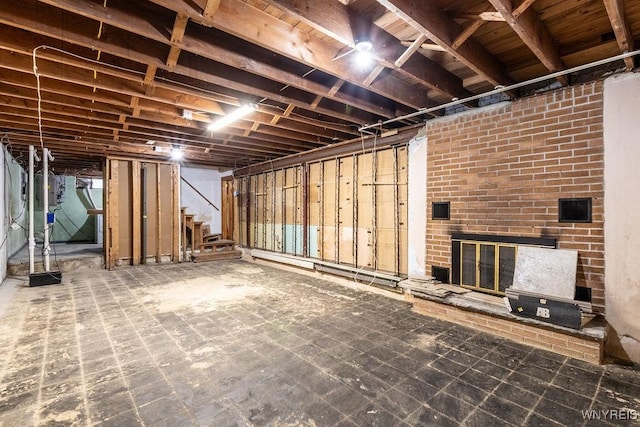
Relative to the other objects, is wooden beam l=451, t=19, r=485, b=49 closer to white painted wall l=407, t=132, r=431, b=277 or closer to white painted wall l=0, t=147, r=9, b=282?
white painted wall l=407, t=132, r=431, b=277

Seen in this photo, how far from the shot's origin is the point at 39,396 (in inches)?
80.9

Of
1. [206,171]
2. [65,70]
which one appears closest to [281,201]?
[206,171]

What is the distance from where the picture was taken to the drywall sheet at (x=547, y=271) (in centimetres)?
279

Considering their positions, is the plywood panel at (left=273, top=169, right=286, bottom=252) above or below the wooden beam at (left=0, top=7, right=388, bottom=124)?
below

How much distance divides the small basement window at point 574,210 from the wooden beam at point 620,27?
1214mm

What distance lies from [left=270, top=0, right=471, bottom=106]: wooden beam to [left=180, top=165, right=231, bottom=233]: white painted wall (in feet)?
25.4

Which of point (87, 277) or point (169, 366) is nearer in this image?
point (169, 366)

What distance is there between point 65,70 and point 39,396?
2.87 metres

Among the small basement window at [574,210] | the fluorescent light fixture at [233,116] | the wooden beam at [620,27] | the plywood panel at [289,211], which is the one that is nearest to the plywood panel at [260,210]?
the plywood panel at [289,211]

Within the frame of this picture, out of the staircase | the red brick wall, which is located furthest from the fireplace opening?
the staircase

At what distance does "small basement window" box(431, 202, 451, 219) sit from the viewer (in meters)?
3.93

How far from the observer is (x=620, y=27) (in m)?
2.09

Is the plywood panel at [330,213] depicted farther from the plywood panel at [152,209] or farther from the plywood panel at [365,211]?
the plywood panel at [152,209]

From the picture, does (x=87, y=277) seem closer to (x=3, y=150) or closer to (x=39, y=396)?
(x=3, y=150)
